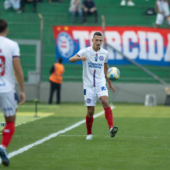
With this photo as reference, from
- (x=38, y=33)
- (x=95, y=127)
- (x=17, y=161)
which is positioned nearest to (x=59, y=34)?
(x=38, y=33)

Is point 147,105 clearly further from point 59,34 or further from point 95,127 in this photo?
point 95,127

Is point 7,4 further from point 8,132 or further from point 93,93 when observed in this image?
point 8,132

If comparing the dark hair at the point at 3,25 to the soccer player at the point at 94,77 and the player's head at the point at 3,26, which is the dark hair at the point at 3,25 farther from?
the soccer player at the point at 94,77

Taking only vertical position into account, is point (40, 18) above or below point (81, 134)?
above

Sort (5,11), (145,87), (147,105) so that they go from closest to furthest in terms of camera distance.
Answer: (147,105)
(145,87)
(5,11)

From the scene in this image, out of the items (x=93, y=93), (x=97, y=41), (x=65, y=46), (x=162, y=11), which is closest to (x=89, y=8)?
(x=65, y=46)

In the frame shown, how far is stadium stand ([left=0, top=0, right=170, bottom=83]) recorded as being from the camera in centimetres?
2645

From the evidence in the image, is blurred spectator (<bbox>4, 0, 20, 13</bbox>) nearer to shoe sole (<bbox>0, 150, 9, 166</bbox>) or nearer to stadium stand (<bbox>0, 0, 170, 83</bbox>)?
stadium stand (<bbox>0, 0, 170, 83</bbox>)

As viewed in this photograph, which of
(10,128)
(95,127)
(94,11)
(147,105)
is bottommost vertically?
(147,105)

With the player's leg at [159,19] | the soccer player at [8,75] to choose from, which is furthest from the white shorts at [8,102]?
the player's leg at [159,19]

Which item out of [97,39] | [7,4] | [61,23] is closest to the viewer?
[97,39]

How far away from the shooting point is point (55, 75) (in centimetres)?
2322

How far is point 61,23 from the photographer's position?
2702 centimetres

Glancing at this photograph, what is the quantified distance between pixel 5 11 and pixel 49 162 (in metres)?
23.1
